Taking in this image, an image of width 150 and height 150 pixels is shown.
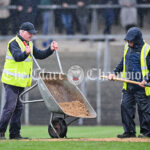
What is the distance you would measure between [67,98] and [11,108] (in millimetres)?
1111

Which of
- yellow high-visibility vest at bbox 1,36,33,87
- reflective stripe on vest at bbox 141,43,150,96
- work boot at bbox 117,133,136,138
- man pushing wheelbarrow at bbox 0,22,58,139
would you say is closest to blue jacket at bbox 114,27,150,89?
reflective stripe on vest at bbox 141,43,150,96

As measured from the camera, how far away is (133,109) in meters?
10.5

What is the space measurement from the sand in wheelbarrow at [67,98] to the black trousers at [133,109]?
2.39 feet

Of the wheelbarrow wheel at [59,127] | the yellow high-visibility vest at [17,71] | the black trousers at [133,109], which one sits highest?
the yellow high-visibility vest at [17,71]

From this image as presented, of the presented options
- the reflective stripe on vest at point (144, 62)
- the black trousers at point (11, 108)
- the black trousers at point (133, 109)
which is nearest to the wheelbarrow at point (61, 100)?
the black trousers at point (11, 108)

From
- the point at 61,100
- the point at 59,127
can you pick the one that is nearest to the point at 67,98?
the point at 61,100

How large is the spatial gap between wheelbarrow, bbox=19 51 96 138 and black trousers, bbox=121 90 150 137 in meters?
0.62

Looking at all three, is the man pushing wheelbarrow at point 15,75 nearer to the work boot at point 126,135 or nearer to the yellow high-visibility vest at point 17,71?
the yellow high-visibility vest at point 17,71

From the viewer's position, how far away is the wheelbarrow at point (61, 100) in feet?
32.6

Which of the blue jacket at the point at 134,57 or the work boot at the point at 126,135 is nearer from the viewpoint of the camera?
the blue jacket at the point at 134,57

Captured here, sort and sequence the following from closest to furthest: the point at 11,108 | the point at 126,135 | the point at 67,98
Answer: the point at 11,108 < the point at 126,135 < the point at 67,98

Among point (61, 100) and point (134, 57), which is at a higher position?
point (134, 57)

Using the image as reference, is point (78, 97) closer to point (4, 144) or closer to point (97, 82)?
point (4, 144)

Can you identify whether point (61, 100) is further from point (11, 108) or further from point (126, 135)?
point (126, 135)
